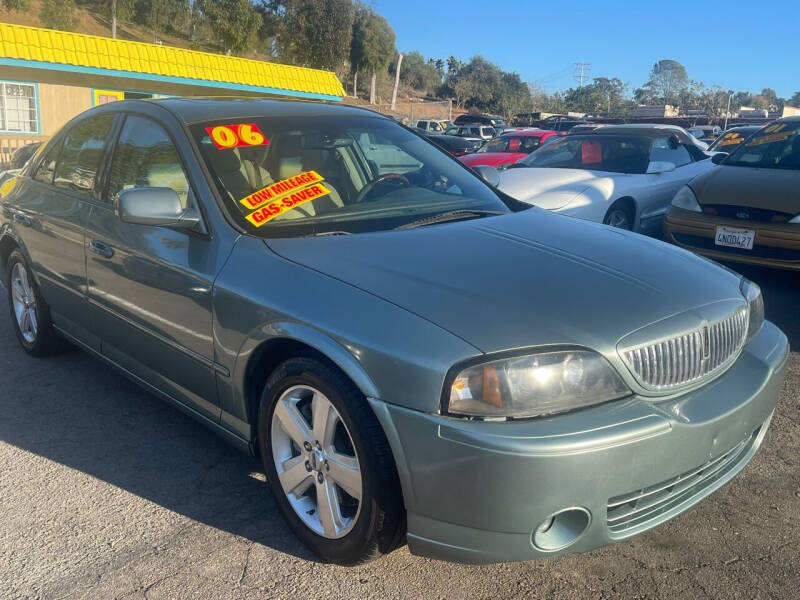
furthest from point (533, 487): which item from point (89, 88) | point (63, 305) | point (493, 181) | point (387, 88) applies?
point (387, 88)

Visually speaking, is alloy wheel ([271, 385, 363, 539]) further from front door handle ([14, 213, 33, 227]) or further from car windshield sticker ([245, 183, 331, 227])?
front door handle ([14, 213, 33, 227])

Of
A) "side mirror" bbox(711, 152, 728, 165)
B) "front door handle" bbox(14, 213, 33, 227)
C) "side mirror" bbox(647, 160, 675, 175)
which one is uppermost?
"side mirror" bbox(711, 152, 728, 165)

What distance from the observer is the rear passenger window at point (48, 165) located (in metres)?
4.55

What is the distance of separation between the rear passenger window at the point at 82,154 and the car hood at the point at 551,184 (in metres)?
3.83

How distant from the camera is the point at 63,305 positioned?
4.25 metres

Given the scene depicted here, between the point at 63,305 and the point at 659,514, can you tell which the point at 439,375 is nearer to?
the point at 659,514

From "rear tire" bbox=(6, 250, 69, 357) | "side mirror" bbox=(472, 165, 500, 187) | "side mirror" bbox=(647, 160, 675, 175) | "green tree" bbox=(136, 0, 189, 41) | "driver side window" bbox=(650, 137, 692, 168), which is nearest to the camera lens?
"side mirror" bbox=(472, 165, 500, 187)

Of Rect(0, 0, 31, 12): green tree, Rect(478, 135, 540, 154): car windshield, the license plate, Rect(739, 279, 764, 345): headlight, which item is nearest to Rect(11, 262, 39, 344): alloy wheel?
Rect(739, 279, 764, 345): headlight

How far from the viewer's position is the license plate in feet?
19.2

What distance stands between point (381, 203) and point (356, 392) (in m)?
1.27

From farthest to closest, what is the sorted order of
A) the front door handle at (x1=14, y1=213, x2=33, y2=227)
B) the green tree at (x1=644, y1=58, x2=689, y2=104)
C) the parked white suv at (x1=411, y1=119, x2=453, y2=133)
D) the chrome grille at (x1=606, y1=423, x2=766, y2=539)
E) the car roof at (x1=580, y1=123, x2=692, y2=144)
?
the green tree at (x1=644, y1=58, x2=689, y2=104) → the parked white suv at (x1=411, y1=119, x2=453, y2=133) → the car roof at (x1=580, y1=123, x2=692, y2=144) → the front door handle at (x1=14, y1=213, x2=33, y2=227) → the chrome grille at (x1=606, y1=423, x2=766, y2=539)

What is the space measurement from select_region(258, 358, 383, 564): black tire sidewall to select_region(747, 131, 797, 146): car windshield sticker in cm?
598

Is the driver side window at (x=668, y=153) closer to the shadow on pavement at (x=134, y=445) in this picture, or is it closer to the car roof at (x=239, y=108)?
the car roof at (x=239, y=108)

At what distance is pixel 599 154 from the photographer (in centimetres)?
846
